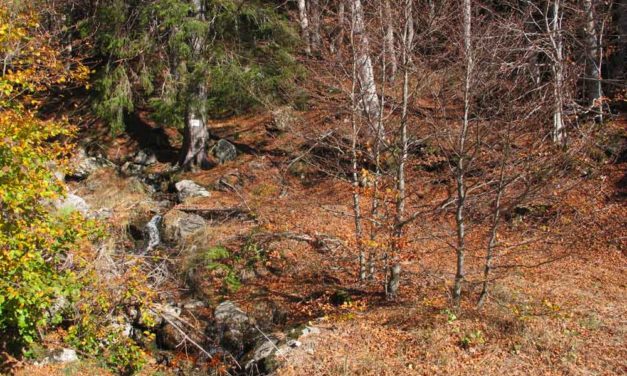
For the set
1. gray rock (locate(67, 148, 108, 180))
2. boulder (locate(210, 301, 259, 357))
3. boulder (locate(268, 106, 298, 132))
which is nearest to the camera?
boulder (locate(210, 301, 259, 357))

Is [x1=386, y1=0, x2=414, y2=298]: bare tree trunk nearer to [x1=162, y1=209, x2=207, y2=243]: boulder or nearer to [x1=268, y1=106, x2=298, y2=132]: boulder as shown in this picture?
[x1=162, y1=209, x2=207, y2=243]: boulder

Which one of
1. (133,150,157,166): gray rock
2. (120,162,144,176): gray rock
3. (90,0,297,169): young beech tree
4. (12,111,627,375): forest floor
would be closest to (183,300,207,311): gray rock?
(12,111,627,375): forest floor

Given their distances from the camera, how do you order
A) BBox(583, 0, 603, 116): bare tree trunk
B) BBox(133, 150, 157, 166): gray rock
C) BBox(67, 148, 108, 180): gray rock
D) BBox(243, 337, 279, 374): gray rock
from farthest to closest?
1. BBox(133, 150, 157, 166): gray rock
2. BBox(67, 148, 108, 180): gray rock
3. BBox(583, 0, 603, 116): bare tree trunk
4. BBox(243, 337, 279, 374): gray rock

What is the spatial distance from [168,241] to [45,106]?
1230 cm

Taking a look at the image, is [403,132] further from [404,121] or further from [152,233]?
[152,233]

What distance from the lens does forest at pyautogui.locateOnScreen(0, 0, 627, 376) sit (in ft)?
24.6

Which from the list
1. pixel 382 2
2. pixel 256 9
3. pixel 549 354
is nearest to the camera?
pixel 549 354

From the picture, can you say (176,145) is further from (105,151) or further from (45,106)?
(45,106)

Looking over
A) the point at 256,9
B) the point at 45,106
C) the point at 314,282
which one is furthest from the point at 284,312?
the point at 45,106

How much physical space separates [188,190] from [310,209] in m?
3.48

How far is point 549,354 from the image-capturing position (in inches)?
289

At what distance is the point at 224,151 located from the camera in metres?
16.5

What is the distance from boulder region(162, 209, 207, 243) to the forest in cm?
5

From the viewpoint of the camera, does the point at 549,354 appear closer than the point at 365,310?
Yes
